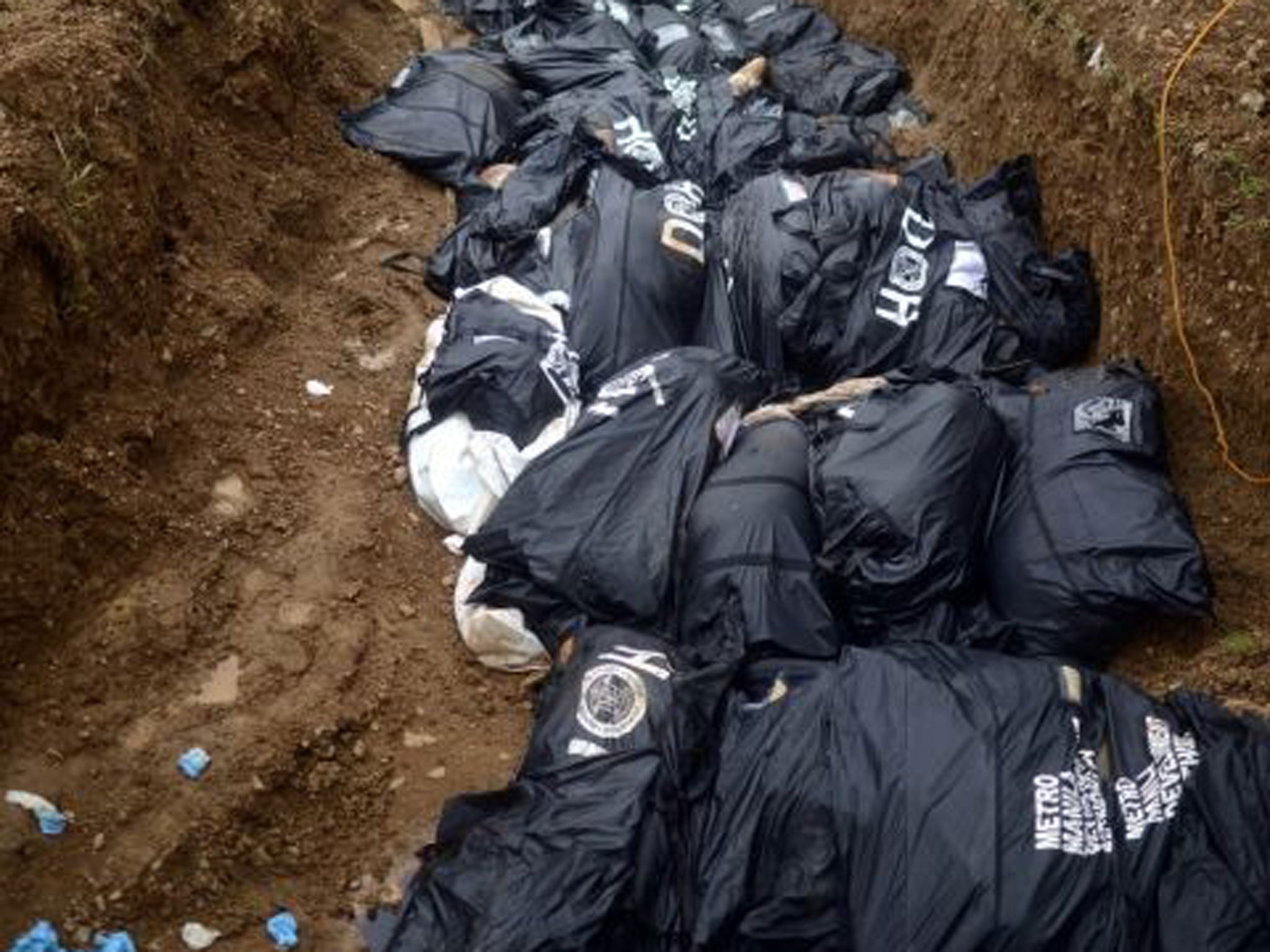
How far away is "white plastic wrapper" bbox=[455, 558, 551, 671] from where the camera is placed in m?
3.08

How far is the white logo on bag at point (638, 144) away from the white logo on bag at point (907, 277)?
1074 millimetres

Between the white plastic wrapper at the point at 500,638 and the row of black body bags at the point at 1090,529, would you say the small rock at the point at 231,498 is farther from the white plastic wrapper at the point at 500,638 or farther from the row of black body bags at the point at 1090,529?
the row of black body bags at the point at 1090,529

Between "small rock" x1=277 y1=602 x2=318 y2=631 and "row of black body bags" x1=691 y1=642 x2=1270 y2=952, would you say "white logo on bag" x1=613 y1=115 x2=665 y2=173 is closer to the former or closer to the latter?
"small rock" x1=277 y1=602 x2=318 y2=631

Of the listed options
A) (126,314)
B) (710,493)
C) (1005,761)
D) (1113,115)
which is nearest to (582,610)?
(710,493)

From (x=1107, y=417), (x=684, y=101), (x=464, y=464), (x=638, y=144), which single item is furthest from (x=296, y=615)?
(x=684, y=101)

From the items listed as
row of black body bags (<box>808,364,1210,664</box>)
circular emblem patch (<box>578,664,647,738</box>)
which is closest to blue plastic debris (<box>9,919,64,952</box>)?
circular emblem patch (<box>578,664,647,738</box>)

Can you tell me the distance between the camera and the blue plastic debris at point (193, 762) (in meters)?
2.75

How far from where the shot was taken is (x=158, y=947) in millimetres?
2512

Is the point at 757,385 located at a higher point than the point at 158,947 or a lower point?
higher

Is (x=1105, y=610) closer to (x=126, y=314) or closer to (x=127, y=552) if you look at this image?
(x=127, y=552)

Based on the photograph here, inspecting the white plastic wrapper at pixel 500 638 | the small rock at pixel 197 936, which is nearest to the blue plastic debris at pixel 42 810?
the small rock at pixel 197 936

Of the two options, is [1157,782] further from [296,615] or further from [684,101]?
[684,101]

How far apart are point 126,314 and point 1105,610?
2.60 meters

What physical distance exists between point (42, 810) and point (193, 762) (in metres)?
0.32
